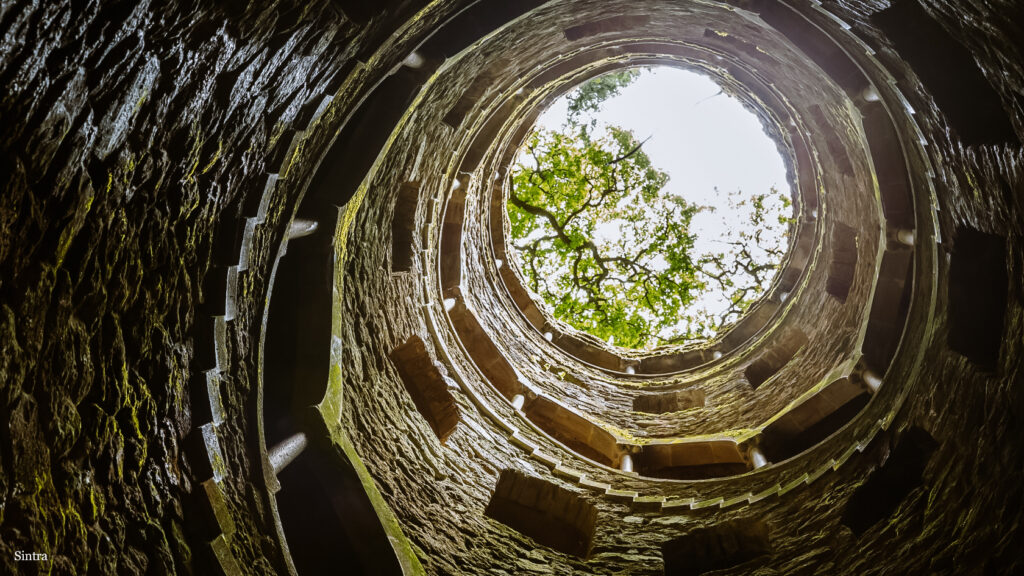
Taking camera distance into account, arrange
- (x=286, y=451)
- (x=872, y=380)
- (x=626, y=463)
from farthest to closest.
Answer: (x=626, y=463)
(x=872, y=380)
(x=286, y=451)

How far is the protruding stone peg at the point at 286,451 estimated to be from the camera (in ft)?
11.3

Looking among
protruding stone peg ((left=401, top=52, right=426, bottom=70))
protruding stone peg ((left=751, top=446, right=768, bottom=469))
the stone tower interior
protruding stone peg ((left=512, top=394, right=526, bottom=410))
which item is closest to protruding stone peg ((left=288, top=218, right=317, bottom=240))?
the stone tower interior

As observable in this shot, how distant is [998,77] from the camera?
2.79m

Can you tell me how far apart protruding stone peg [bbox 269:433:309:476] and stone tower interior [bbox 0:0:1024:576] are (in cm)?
2

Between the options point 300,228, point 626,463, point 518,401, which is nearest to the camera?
point 300,228

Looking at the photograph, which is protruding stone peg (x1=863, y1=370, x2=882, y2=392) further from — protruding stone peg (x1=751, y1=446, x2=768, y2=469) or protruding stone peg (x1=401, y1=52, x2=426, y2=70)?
protruding stone peg (x1=401, y1=52, x2=426, y2=70)

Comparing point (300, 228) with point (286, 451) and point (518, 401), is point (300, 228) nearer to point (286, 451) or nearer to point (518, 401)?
point (286, 451)

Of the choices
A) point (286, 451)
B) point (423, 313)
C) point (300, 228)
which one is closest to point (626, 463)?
point (423, 313)

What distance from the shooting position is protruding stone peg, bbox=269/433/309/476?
345cm

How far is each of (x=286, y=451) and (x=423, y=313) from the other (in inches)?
112

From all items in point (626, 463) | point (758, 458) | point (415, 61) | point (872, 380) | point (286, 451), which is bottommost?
point (286, 451)

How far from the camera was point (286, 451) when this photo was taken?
3578mm

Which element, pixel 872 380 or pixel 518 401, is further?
pixel 518 401

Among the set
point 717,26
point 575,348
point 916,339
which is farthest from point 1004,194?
point 575,348
